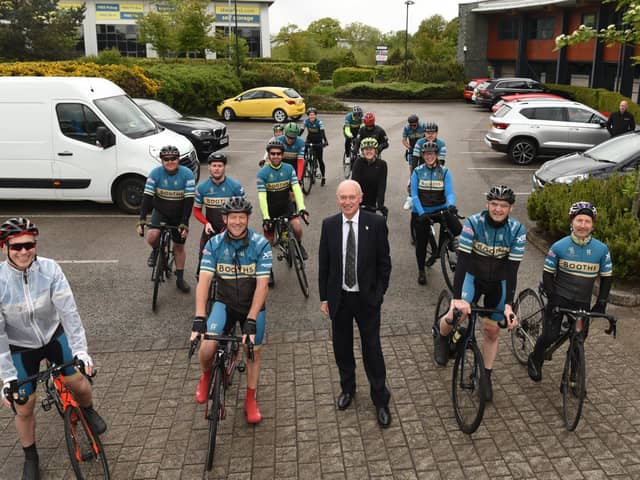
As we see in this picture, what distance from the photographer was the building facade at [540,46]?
34906 millimetres

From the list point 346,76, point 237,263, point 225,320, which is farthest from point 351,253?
point 346,76

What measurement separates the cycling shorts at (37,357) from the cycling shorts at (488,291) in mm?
3354

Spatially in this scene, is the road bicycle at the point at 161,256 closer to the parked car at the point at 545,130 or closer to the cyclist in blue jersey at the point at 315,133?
the cyclist in blue jersey at the point at 315,133

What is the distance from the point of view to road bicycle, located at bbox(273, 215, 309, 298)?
8.65 meters

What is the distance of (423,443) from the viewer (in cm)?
539

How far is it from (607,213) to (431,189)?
2962 mm

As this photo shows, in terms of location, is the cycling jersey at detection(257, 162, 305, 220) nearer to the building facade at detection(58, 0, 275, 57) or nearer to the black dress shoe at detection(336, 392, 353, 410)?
the black dress shoe at detection(336, 392, 353, 410)

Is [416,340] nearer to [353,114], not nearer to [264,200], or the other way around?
[264,200]

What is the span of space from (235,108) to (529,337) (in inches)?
990

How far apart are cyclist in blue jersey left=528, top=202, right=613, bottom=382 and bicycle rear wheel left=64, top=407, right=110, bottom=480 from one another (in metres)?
4.00

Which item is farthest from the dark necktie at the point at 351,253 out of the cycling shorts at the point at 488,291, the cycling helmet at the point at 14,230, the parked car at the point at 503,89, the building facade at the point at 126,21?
the building facade at the point at 126,21

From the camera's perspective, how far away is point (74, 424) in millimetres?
4973

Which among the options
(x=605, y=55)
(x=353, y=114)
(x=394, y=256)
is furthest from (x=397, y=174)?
(x=605, y=55)

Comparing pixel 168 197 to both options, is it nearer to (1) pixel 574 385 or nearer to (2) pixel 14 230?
(2) pixel 14 230
